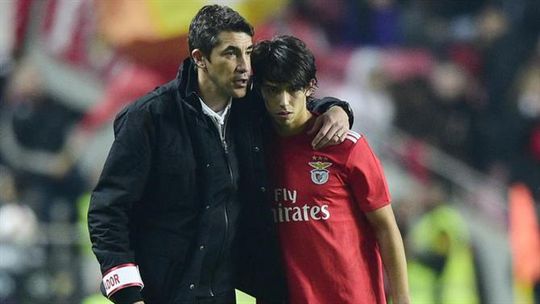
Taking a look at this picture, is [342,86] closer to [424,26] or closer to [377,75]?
[377,75]

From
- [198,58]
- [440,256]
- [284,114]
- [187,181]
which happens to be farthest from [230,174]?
[440,256]

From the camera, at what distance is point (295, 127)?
11.1ft

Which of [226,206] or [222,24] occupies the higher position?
[222,24]

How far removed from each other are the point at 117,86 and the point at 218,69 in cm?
452

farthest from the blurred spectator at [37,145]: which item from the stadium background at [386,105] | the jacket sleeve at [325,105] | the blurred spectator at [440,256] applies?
the jacket sleeve at [325,105]

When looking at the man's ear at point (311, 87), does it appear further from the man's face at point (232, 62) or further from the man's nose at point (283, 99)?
the man's face at point (232, 62)

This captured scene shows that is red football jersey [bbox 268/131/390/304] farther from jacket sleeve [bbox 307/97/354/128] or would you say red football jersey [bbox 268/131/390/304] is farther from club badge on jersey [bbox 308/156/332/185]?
jacket sleeve [bbox 307/97/354/128]

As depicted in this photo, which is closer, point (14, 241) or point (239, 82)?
point (239, 82)

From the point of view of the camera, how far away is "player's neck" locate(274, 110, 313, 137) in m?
3.37

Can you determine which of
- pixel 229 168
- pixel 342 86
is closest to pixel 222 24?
pixel 229 168

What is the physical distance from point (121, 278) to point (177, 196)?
279 millimetres

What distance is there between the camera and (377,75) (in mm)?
7664

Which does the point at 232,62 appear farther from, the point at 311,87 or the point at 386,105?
the point at 386,105

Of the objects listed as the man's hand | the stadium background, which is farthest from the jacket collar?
the stadium background
